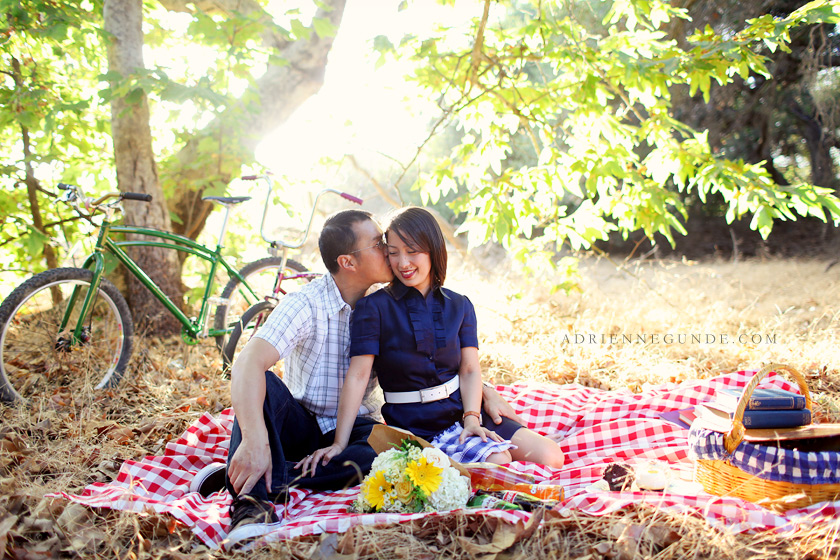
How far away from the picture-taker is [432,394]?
7.20 ft

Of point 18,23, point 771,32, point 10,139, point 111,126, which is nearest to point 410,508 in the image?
point 771,32

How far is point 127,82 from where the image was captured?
11.6ft

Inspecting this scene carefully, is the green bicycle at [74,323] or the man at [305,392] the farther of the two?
the green bicycle at [74,323]

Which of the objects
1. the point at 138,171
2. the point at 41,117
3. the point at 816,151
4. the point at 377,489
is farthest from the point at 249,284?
the point at 816,151

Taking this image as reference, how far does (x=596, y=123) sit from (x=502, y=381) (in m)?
1.87

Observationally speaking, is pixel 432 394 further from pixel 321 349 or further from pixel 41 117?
pixel 41 117

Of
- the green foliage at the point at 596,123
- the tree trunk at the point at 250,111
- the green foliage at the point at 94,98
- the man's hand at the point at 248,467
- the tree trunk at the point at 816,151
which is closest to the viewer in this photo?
the man's hand at the point at 248,467

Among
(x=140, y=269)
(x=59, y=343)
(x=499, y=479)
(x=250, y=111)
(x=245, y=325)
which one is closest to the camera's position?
(x=499, y=479)

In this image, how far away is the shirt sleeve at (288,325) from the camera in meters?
2.00

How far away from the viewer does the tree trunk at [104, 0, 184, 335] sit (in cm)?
404

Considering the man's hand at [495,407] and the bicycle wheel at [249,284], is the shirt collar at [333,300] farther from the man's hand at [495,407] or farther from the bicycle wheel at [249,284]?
the bicycle wheel at [249,284]

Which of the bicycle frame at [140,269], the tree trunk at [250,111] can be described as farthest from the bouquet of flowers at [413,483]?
the tree trunk at [250,111]

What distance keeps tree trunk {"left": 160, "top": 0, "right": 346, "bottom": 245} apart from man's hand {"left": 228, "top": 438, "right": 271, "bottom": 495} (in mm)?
A: 3176

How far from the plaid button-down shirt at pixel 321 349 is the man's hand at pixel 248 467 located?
414 millimetres
